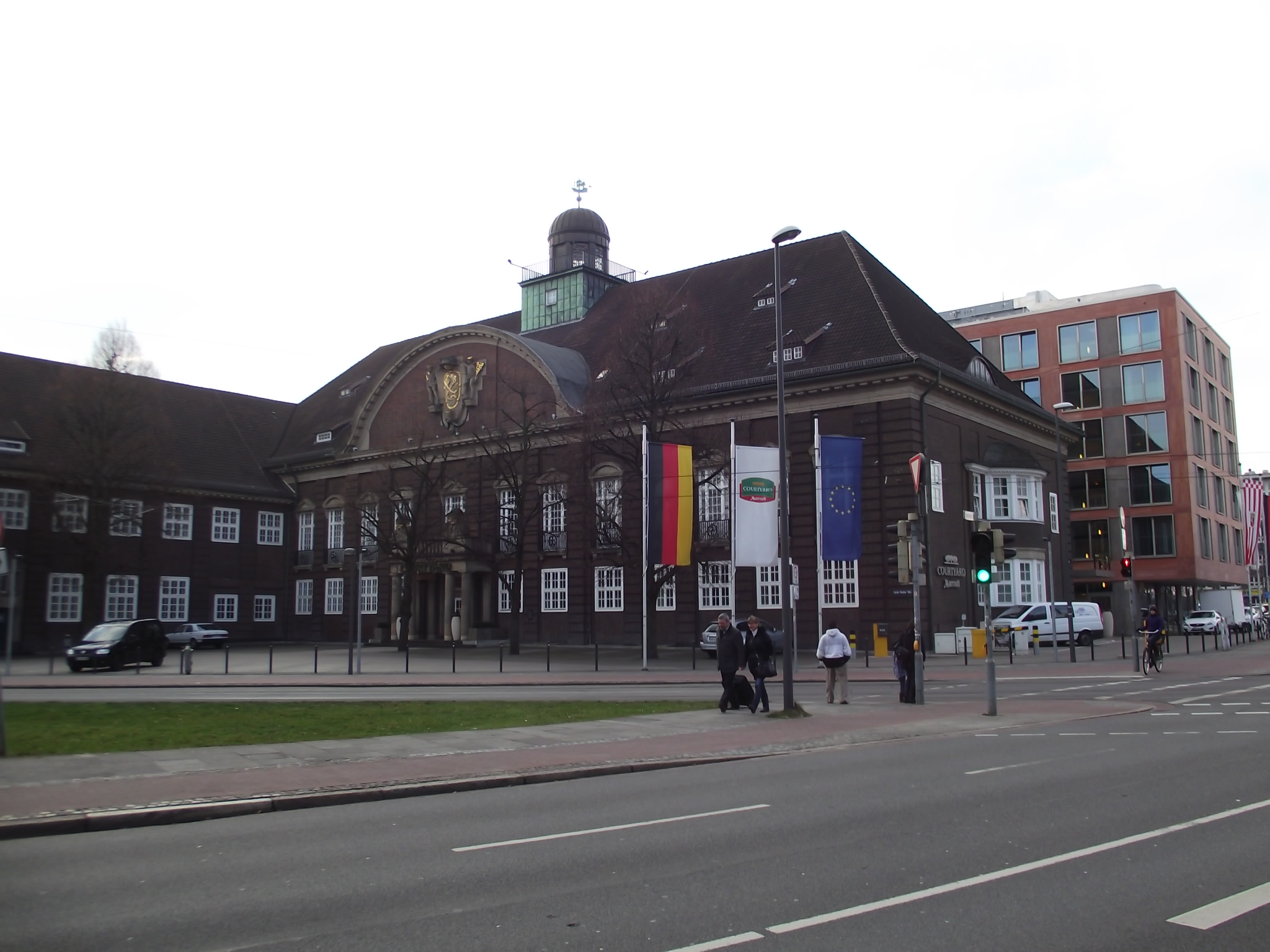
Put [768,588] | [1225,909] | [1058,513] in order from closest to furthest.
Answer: [1225,909] < [768,588] < [1058,513]

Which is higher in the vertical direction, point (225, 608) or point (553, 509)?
point (553, 509)

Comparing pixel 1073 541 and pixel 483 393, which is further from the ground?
pixel 483 393

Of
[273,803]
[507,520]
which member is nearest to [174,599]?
[507,520]

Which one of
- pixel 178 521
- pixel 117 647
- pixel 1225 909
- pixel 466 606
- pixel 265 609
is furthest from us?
pixel 265 609

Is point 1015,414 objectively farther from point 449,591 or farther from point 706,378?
point 449,591

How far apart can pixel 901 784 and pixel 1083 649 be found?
35.9 m

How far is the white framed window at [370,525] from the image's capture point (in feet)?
159

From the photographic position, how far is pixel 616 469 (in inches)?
1992

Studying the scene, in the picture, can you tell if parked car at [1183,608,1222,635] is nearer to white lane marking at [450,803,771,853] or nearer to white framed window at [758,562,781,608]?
white framed window at [758,562,781,608]

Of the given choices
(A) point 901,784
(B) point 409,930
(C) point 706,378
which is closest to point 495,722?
(A) point 901,784

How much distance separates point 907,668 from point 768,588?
24282 millimetres

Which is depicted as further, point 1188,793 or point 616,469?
point 616,469

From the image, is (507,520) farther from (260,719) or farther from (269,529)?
(260,719)

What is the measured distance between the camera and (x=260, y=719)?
18.2 m
